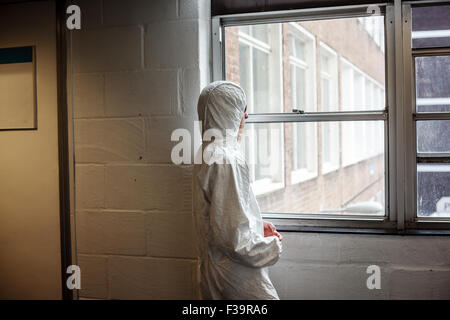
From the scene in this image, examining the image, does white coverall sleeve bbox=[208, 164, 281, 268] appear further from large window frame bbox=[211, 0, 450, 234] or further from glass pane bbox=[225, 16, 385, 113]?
glass pane bbox=[225, 16, 385, 113]

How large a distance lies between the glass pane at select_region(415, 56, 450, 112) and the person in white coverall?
3.14 feet

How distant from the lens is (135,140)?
226 centimetres

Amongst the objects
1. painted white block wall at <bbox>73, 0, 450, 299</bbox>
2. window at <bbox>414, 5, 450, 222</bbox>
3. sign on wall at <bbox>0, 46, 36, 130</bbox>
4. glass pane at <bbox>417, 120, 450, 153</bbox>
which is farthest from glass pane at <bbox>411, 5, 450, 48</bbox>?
sign on wall at <bbox>0, 46, 36, 130</bbox>

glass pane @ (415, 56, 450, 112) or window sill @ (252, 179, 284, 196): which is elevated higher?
glass pane @ (415, 56, 450, 112)

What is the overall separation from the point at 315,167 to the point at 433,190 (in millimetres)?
651

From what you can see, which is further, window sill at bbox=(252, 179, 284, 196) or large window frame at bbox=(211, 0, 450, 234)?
window sill at bbox=(252, 179, 284, 196)

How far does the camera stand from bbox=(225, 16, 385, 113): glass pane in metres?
2.29

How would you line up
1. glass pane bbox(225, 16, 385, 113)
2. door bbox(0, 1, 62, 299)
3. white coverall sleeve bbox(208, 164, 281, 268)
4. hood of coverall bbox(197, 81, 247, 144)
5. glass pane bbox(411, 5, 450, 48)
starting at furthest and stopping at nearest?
door bbox(0, 1, 62, 299) → glass pane bbox(225, 16, 385, 113) → glass pane bbox(411, 5, 450, 48) → hood of coverall bbox(197, 81, 247, 144) → white coverall sleeve bbox(208, 164, 281, 268)

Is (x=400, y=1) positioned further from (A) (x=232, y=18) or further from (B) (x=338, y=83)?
(A) (x=232, y=18)

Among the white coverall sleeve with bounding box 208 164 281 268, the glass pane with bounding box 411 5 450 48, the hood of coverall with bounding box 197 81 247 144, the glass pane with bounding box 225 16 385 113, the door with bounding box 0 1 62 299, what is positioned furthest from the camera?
the door with bounding box 0 1 62 299

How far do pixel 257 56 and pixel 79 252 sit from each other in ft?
5.01

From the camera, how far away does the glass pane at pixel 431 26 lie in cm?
212

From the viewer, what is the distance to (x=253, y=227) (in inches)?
69.4
